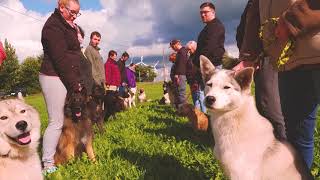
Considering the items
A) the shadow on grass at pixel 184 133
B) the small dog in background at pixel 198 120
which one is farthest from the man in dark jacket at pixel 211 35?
the shadow on grass at pixel 184 133

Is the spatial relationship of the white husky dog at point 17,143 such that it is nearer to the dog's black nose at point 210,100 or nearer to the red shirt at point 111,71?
the dog's black nose at point 210,100

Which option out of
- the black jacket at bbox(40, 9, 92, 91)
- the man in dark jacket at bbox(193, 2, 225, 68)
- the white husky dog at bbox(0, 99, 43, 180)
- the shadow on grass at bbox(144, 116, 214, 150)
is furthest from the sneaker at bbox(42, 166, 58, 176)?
the man in dark jacket at bbox(193, 2, 225, 68)

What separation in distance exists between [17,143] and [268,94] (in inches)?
113

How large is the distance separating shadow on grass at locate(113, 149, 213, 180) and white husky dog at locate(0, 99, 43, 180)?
5.38 ft

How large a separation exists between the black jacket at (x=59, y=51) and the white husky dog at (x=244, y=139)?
7.86 feet

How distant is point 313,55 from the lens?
296cm

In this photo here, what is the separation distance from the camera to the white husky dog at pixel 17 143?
158 inches

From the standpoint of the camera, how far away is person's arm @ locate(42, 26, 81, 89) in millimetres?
5727

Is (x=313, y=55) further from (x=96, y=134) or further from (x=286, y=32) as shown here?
(x=96, y=134)

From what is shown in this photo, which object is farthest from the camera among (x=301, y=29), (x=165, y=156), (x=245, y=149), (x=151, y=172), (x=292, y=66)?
(x=165, y=156)

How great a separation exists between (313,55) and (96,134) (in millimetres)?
6782

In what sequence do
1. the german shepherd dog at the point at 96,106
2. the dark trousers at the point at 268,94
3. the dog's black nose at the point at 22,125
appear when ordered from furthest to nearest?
the german shepherd dog at the point at 96,106 → the dark trousers at the point at 268,94 → the dog's black nose at the point at 22,125

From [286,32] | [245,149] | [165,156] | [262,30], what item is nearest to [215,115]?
[245,149]

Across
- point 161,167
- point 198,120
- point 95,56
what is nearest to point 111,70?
point 95,56
